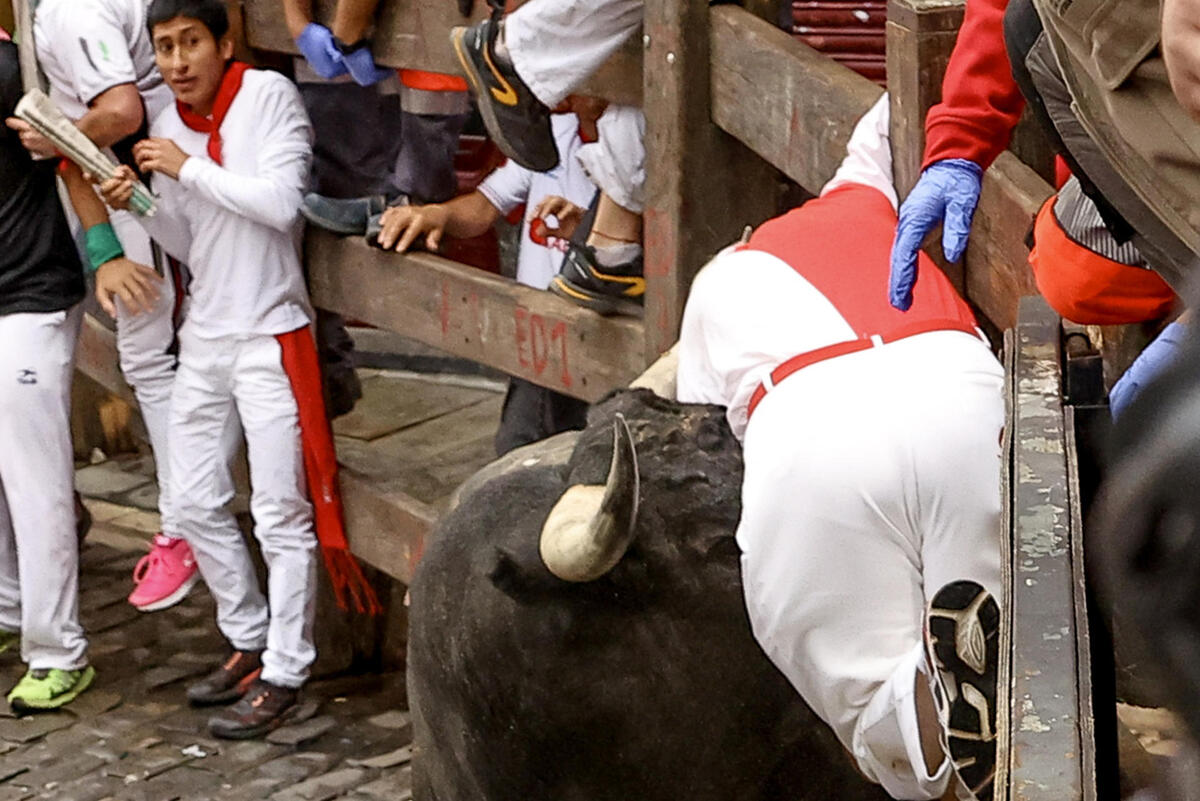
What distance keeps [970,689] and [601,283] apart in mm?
2311

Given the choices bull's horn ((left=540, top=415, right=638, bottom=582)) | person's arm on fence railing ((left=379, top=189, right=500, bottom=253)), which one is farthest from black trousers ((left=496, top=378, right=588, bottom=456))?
bull's horn ((left=540, top=415, right=638, bottom=582))

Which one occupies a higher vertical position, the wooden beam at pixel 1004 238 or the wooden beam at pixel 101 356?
the wooden beam at pixel 1004 238

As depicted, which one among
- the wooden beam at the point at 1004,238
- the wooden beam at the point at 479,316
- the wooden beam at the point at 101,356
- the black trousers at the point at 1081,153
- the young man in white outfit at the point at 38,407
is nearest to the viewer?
the black trousers at the point at 1081,153

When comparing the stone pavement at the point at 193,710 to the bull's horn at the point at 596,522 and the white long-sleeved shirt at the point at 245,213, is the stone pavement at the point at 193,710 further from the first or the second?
the bull's horn at the point at 596,522

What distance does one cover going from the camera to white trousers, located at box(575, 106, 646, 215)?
395 cm

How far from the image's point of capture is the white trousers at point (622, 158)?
395 centimetres

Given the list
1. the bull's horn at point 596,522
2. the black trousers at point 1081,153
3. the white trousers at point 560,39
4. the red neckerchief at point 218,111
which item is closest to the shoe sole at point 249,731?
the red neckerchief at point 218,111

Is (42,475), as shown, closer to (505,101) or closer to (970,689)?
(505,101)

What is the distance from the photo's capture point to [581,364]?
413 cm

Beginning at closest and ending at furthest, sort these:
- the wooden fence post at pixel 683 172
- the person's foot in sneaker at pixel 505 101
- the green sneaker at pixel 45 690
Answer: the wooden fence post at pixel 683 172, the person's foot in sneaker at pixel 505 101, the green sneaker at pixel 45 690

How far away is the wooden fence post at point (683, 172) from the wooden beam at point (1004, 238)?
3.56ft

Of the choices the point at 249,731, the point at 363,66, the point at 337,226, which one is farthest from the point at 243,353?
the point at 249,731

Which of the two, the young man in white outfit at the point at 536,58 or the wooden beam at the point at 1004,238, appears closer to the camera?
the wooden beam at the point at 1004,238

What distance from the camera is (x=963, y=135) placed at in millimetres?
2055
